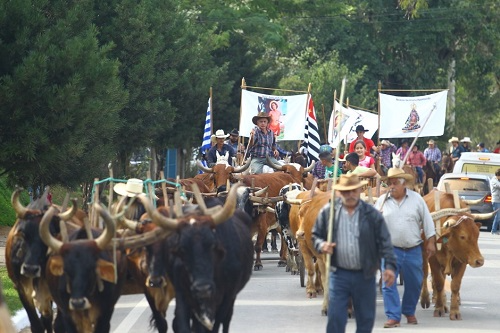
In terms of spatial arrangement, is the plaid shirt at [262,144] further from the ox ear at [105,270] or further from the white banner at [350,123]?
the ox ear at [105,270]

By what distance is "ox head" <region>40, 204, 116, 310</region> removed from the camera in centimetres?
1218

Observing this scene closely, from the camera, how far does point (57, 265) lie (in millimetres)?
12344

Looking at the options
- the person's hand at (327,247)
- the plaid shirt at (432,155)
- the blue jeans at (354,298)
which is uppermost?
the person's hand at (327,247)

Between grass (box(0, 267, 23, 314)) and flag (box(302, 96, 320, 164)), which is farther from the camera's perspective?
flag (box(302, 96, 320, 164))

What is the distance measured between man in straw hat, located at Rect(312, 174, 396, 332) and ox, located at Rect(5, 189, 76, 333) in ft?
9.82

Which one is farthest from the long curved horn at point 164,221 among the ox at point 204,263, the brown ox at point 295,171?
the brown ox at point 295,171

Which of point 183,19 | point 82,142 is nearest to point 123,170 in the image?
point 183,19

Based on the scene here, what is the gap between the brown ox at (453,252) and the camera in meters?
16.6

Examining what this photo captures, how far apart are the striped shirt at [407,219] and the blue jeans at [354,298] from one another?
355 cm

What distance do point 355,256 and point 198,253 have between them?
1403 millimetres

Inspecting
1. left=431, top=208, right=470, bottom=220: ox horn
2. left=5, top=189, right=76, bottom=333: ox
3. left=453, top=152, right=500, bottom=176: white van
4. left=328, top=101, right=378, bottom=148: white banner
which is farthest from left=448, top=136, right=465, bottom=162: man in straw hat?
left=5, top=189, right=76, bottom=333: ox

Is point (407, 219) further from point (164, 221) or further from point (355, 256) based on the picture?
point (164, 221)

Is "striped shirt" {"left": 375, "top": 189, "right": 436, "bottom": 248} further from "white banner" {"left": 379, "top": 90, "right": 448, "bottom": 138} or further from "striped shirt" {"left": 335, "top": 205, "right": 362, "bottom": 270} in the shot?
"white banner" {"left": 379, "top": 90, "right": 448, "bottom": 138}

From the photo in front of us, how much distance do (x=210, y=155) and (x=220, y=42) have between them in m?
20.8
